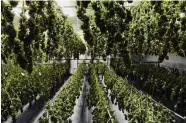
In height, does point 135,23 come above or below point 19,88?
above

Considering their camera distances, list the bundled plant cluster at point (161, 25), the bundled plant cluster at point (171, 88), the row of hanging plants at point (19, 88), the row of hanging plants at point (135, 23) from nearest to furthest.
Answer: the row of hanging plants at point (135, 23)
the bundled plant cluster at point (161, 25)
the row of hanging plants at point (19, 88)
the bundled plant cluster at point (171, 88)

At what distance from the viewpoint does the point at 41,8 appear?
41.8 ft

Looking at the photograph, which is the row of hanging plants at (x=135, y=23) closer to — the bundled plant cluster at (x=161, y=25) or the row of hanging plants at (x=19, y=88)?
the bundled plant cluster at (x=161, y=25)

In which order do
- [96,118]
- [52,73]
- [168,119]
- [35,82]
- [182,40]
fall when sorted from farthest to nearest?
1. [52,73]
2. [35,82]
3. [182,40]
4. [96,118]
5. [168,119]

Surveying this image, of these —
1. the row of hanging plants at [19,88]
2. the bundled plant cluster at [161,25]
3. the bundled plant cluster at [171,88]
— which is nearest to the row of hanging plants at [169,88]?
the bundled plant cluster at [171,88]

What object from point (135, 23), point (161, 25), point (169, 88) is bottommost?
point (169, 88)

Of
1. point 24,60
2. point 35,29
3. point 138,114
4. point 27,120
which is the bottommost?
point 27,120

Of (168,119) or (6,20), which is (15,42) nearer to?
(6,20)

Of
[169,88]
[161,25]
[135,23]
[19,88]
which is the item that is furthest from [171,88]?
[19,88]

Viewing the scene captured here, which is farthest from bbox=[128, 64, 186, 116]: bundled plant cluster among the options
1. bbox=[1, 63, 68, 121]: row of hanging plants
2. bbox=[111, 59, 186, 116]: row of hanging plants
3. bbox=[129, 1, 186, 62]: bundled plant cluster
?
bbox=[1, 63, 68, 121]: row of hanging plants

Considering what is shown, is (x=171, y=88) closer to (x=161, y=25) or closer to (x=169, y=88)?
(x=169, y=88)

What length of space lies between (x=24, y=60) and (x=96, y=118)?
285cm

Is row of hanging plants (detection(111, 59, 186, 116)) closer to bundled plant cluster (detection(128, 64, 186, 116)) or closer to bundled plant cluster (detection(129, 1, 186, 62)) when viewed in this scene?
bundled plant cluster (detection(128, 64, 186, 116))

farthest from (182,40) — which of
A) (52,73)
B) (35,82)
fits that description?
(52,73)
